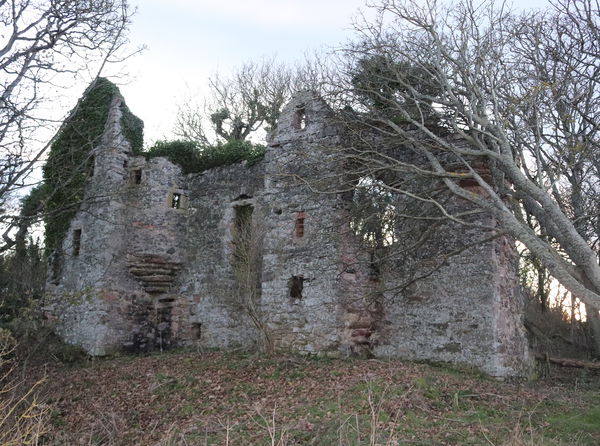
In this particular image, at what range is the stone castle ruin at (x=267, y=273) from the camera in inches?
421

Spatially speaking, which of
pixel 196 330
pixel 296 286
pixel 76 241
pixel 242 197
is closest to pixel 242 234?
pixel 242 197

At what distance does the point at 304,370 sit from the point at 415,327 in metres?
2.45

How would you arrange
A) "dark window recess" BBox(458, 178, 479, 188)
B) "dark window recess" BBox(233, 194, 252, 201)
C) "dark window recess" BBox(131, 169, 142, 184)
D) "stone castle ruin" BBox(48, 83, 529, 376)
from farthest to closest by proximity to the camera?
"dark window recess" BBox(131, 169, 142, 184) → "dark window recess" BBox(233, 194, 252, 201) → "dark window recess" BBox(458, 178, 479, 188) → "stone castle ruin" BBox(48, 83, 529, 376)

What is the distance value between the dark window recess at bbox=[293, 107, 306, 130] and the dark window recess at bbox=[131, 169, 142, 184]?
5.13 meters

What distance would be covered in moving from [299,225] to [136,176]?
5.72 meters

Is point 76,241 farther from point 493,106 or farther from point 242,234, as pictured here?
point 493,106

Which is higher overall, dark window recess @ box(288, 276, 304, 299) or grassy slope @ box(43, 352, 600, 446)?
dark window recess @ box(288, 276, 304, 299)

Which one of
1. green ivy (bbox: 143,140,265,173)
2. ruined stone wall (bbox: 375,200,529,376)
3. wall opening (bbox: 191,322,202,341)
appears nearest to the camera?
ruined stone wall (bbox: 375,200,529,376)

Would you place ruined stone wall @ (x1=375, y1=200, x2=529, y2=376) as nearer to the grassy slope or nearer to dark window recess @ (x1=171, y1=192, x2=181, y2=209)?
the grassy slope

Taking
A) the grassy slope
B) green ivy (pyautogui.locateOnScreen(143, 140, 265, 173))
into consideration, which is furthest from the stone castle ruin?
the grassy slope

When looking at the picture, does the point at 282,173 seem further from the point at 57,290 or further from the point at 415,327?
the point at 57,290

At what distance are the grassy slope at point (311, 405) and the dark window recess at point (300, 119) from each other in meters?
4.97

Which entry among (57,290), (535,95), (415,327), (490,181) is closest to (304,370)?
(415,327)

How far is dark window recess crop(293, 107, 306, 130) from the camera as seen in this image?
484 inches
